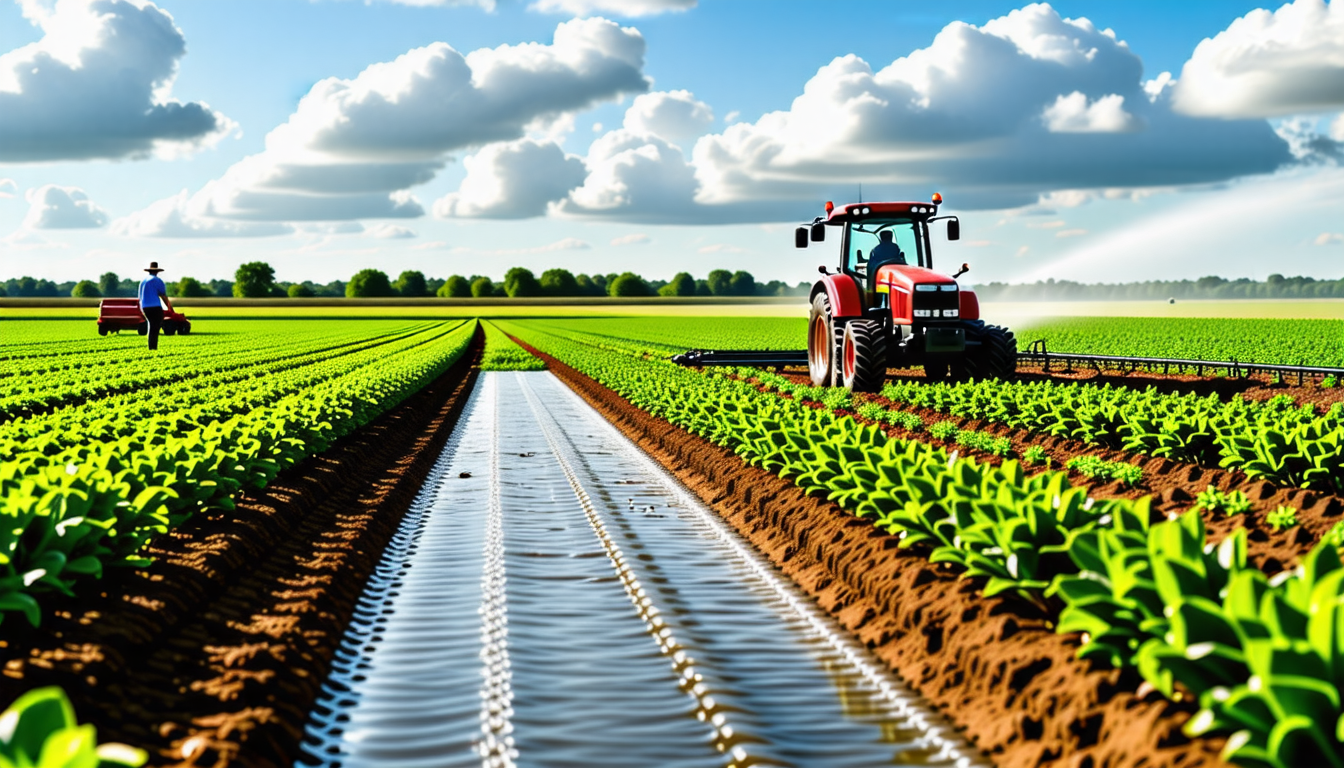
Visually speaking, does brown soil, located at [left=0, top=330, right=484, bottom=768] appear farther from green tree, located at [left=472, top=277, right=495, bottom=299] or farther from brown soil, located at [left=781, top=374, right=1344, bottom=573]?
green tree, located at [left=472, top=277, right=495, bottom=299]

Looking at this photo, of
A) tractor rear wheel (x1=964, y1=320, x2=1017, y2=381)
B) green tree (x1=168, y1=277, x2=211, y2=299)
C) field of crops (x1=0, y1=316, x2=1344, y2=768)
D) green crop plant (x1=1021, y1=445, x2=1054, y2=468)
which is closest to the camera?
field of crops (x1=0, y1=316, x2=1344, y2=768)

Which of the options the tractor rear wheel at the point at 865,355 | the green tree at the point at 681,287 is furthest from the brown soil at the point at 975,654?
the green tree at the point at 681,287

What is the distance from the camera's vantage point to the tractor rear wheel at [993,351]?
18.6 m

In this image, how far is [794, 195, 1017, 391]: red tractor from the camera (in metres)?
17.7

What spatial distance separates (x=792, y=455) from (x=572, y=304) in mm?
118309

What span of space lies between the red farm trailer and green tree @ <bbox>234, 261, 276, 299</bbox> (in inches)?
4041

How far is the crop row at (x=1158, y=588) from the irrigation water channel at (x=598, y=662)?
2.57 feet

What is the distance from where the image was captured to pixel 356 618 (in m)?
6.34

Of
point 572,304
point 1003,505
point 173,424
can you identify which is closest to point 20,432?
point 173,424

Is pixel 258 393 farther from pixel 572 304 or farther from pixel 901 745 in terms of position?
pixel 572 304

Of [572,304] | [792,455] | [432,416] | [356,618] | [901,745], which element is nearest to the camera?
[901,745]

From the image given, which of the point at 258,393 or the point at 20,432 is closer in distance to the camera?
the point at 20,432

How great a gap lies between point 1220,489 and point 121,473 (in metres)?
8.35

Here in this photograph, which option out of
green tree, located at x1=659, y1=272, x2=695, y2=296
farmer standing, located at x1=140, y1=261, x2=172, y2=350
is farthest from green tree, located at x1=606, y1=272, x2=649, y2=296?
farmer standing, located at x1=140, y1=261, x2=172, y2=350
